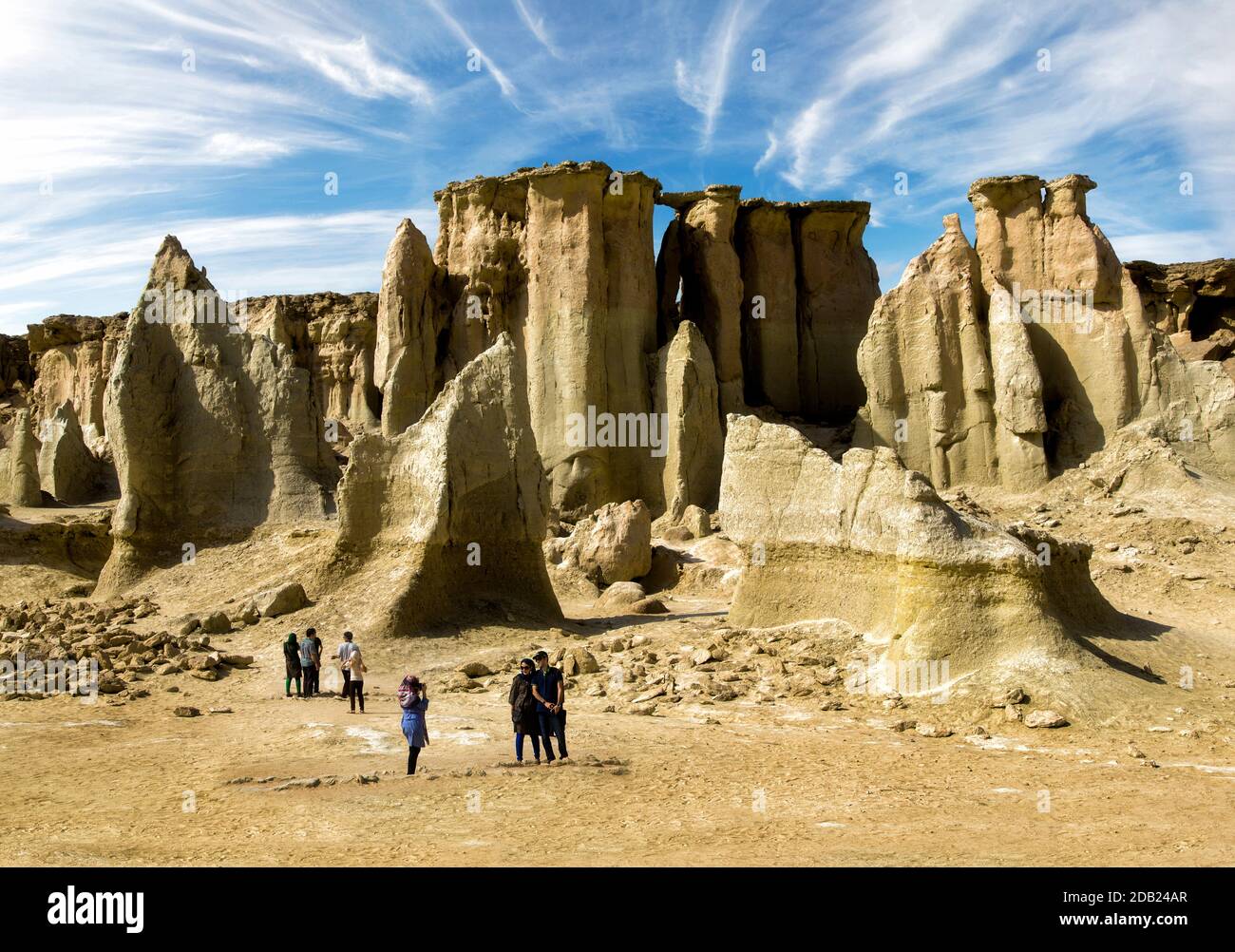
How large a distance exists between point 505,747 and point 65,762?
348 centimetres

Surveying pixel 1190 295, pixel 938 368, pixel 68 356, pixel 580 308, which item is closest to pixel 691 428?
pixel 580 308

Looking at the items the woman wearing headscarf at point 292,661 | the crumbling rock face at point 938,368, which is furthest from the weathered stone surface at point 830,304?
the woman wearing headscarf at point 292,661

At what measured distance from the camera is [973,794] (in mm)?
8094

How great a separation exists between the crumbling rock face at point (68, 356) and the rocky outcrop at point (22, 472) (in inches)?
613

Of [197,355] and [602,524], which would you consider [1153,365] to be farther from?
[197,355]

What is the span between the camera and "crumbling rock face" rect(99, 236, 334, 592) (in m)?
19.0

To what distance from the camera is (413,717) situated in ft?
28.5

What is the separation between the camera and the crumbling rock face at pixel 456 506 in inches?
607

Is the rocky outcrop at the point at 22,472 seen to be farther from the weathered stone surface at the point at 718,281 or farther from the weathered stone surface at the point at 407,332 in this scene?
the weathered stone surface at the point at 718,281

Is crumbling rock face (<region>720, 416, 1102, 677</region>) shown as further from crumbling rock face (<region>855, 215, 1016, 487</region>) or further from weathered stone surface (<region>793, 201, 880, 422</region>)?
weathered stone surface (<region>793, 201, 880, 422</region>)

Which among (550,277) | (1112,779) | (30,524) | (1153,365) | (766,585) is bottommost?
(1112,779)

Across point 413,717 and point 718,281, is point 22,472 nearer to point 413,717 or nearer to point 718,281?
point 718,281
